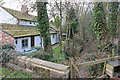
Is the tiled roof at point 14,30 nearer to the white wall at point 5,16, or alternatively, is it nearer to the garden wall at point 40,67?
the white wall at point 5,16

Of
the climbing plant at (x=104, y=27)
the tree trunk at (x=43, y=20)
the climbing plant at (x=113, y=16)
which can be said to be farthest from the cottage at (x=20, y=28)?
the climbing plant at (x=113, y=16)

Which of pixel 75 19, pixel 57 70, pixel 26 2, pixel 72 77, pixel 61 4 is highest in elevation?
pixel 61 4

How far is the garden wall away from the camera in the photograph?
326 cm

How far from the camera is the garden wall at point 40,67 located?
326cm

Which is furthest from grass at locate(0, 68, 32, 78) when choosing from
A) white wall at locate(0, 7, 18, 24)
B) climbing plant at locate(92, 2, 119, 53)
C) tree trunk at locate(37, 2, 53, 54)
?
white wall at locate(0, 7, 18, 24)

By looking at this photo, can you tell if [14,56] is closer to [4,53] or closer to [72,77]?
[4,53]

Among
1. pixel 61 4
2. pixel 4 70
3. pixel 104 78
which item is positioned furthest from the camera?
pixel 61 4

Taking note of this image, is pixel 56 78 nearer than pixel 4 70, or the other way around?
pixel 56 78

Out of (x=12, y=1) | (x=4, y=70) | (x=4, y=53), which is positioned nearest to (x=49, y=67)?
(x=4, y=70)

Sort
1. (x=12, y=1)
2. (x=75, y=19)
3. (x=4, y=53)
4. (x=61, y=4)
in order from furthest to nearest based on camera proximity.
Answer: (x=75, y=19), (x=61, y=4), (x=12, y=1), (x=4, y=53)

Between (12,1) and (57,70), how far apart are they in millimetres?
7219

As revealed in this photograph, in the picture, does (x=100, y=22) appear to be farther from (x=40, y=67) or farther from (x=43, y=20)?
(x=40, y=67)

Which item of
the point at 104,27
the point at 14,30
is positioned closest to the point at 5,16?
the point at 14,30

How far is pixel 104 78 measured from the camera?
12.3ft
